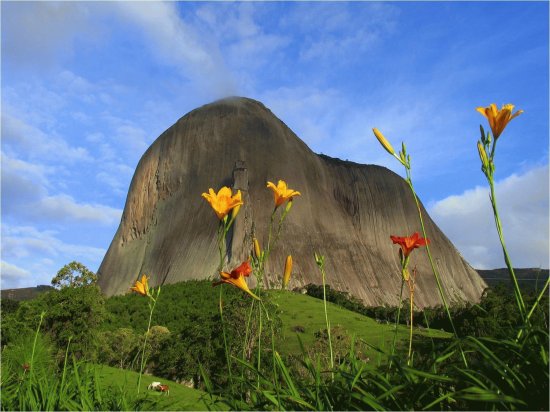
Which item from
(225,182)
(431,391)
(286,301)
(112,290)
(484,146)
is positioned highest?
(225,182)

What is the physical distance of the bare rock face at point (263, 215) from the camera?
63969 millimetres

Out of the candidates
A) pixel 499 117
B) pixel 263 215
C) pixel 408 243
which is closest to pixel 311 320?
pixel 263 215

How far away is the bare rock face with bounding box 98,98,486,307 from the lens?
210 ft

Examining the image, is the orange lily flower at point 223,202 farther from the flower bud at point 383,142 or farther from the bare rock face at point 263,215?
the bare rock face at point 263,215

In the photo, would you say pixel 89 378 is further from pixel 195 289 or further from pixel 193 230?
pixel 193 230

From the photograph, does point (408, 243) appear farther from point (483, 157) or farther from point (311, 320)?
point (311, 320)

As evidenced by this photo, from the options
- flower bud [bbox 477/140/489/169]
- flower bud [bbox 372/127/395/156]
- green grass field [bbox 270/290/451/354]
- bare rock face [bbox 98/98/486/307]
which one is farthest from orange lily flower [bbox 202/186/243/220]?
bare rock face [bbox 98/98/486/307]

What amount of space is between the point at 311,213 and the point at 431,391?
219 feet

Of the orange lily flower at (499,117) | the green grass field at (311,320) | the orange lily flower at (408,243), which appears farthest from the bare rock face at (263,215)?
the orange lily flower at (499,117)

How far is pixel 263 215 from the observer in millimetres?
66812

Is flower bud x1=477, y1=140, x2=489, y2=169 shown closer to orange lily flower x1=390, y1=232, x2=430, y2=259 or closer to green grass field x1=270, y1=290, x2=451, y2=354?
orange lily flower x1=390, y1=232, x2=430, y2=259

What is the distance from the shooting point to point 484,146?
2693 millimetres

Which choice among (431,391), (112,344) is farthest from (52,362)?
(112,344)

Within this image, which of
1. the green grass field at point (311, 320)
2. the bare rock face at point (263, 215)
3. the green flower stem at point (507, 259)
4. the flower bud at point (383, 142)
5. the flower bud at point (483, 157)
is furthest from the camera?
the bare rock face at point (263, 215)
